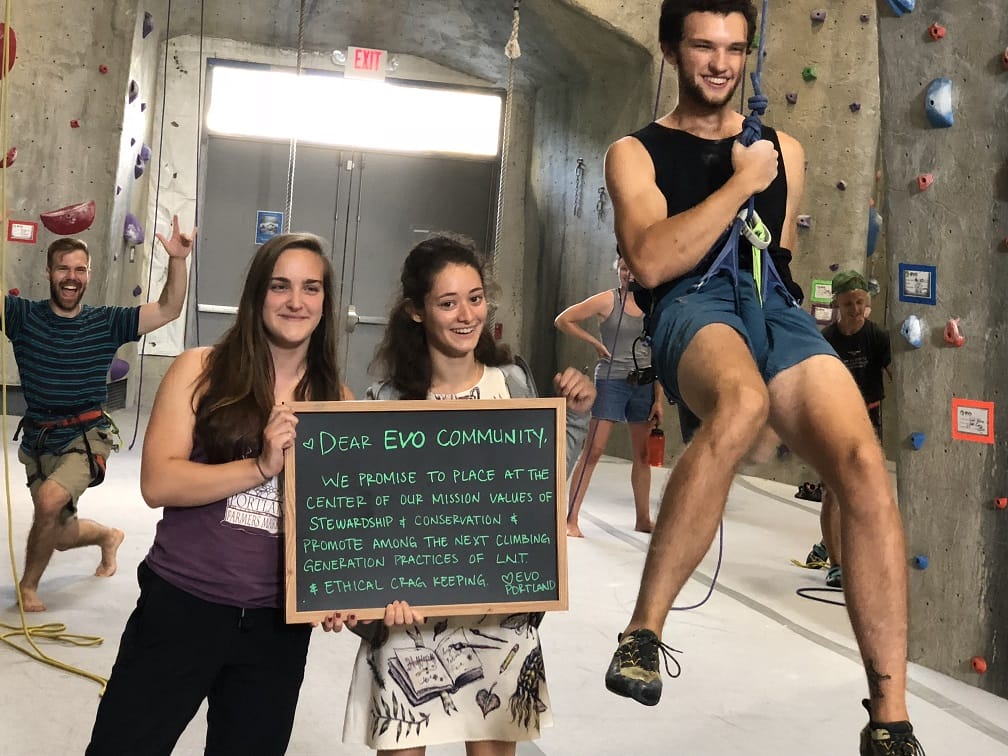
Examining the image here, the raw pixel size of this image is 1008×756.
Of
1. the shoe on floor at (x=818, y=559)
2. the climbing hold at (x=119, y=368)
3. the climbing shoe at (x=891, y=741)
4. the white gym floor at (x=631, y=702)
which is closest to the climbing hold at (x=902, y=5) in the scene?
the white gym floor at (x=631, y=702)

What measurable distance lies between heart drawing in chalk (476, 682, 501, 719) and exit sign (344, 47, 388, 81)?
8.85 m

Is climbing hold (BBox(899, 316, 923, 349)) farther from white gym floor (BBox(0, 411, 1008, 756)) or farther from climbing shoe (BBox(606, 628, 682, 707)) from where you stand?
climbing shoe (BBox(606, 628, 682, 707))

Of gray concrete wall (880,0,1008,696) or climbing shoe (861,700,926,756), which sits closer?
climbing shoe (861,700,926,756)

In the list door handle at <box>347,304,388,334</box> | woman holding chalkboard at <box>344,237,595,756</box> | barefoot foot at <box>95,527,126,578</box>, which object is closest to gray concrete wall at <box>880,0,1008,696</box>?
woman holding chalkboard at <box>344,237,595,756</box>

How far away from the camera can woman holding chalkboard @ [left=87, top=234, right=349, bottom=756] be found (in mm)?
1910

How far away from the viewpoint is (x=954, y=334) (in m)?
3.88

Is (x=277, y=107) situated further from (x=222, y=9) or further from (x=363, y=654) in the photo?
(x=363, y=654)

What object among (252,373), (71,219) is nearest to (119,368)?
(71,219)

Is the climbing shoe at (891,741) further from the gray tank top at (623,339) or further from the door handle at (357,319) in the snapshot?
the door handle at (357,319)

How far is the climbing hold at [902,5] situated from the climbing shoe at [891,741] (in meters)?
2.80

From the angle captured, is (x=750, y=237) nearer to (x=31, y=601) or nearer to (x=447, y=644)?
(x=447, y=644)

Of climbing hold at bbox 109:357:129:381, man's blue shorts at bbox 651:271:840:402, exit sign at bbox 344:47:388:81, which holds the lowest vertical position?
climbing hold at bbox 109:357:129:381

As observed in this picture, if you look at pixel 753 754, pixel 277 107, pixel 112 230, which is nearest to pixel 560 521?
pixel 753 754

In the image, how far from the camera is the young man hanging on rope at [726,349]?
1785 mm
